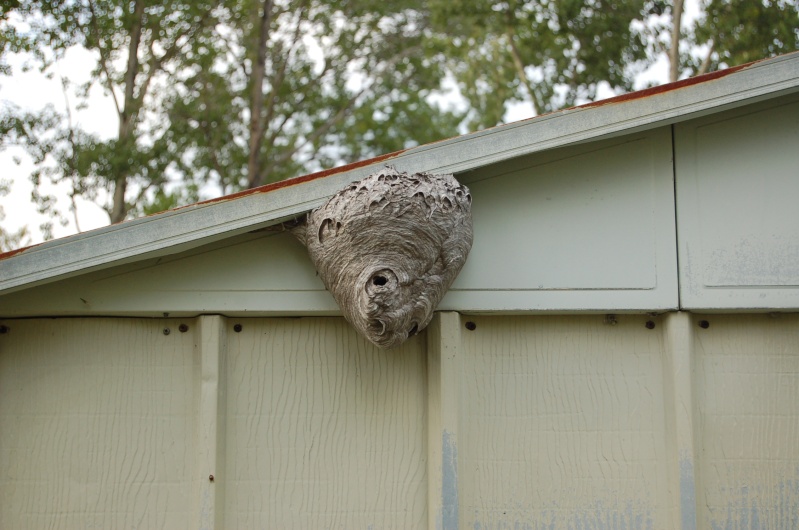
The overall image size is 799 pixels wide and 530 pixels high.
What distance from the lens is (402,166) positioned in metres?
3.53

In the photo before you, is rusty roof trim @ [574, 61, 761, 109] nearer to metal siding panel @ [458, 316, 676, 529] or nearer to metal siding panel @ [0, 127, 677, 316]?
metal siding panel @ [0, 127, 677, 316]

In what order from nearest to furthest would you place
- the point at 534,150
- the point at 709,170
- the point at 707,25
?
the point at 534,150 < the point at 709,170 < the point at 707,25

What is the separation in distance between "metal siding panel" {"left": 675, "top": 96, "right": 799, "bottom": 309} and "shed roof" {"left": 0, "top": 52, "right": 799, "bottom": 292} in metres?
0.20

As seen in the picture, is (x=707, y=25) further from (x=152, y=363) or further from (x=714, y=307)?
(x=152, y=363)

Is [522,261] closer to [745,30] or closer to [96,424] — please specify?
[96,424]

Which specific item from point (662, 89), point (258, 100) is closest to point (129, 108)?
point (258, 100)

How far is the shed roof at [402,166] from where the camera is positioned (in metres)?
3.30

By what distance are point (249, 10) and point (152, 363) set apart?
12347mm

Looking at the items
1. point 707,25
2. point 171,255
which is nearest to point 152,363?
point 171,255

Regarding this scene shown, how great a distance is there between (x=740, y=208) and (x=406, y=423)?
1.68 meters

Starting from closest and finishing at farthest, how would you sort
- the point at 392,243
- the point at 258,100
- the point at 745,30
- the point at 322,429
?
the point at 392,243 → the point at 322,429 → the point at 745,30 → the point at 258,100

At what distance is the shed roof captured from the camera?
3.30 meters

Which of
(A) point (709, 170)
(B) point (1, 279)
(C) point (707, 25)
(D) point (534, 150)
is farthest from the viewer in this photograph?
(C) point (707, 25)

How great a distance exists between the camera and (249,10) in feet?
49.2
